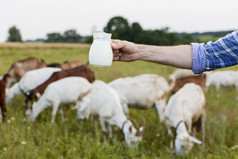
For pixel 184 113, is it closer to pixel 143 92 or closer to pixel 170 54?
pixel 143 92

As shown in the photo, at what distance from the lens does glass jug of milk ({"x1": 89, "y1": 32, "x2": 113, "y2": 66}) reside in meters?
2.22

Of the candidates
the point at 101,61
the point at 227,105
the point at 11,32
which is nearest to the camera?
the point at 101,61

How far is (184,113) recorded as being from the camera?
505cm

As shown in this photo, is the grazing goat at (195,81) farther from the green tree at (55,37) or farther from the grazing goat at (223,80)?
the green tree at (55,37)

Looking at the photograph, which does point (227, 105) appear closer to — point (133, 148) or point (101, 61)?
point (133, 148)

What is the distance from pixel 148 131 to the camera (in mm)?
5586

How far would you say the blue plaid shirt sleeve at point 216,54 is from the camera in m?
2.16

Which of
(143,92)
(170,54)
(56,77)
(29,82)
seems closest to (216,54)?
(170,54)

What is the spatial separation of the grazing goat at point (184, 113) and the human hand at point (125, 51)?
7.58 ft

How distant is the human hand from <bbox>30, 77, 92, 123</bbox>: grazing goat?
3.24 meters

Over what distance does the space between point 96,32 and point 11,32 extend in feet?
251

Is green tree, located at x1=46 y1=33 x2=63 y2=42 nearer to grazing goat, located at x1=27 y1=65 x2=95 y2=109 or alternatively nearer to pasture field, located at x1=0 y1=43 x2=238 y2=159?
grazing goat, located at x1=27 y1=65 x2=95 y2=109

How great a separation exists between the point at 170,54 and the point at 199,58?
0.27 m

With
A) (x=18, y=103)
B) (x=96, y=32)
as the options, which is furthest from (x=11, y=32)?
(x=96, y=32)
